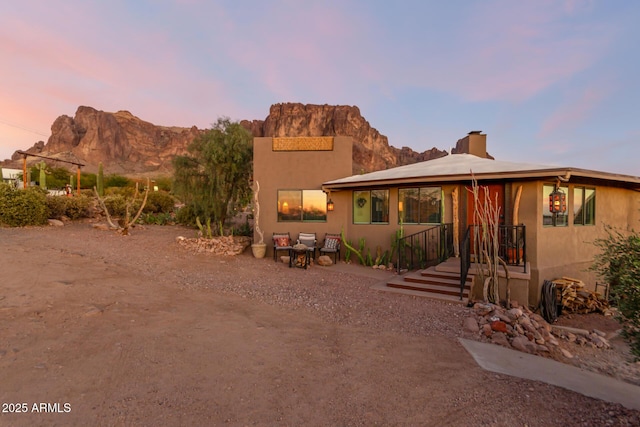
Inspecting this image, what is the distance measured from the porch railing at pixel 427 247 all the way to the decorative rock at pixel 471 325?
339 cm

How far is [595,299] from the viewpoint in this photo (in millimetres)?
7148

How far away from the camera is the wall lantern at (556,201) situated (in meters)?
6.96

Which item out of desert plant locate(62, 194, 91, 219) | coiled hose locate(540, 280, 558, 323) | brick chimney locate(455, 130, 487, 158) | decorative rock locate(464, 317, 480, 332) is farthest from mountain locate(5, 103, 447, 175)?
decorative rock locate(464, 317, 480, 332)

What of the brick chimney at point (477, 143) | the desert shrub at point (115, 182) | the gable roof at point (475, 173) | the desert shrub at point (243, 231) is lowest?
the desert shrub at point (243, 231)

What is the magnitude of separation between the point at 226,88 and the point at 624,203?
2227 cm

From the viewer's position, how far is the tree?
12031mm

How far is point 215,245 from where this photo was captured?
410 inches

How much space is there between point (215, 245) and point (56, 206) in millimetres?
8273

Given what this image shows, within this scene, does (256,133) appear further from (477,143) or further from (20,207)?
(477,143)

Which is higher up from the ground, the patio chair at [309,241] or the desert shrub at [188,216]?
the desert shrub at [188,216]

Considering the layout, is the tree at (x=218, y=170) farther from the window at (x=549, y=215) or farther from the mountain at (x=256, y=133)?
the mountain at (x=256, y=133)

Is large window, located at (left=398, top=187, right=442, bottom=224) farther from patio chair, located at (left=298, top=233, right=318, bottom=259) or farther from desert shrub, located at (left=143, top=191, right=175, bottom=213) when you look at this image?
desert shrub, located at (left=143, top=191, right=175, bottom=213)

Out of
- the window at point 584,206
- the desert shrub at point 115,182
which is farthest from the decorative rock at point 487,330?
the desert shrub at point 115,182

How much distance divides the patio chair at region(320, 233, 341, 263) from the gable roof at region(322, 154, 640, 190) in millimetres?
1739
